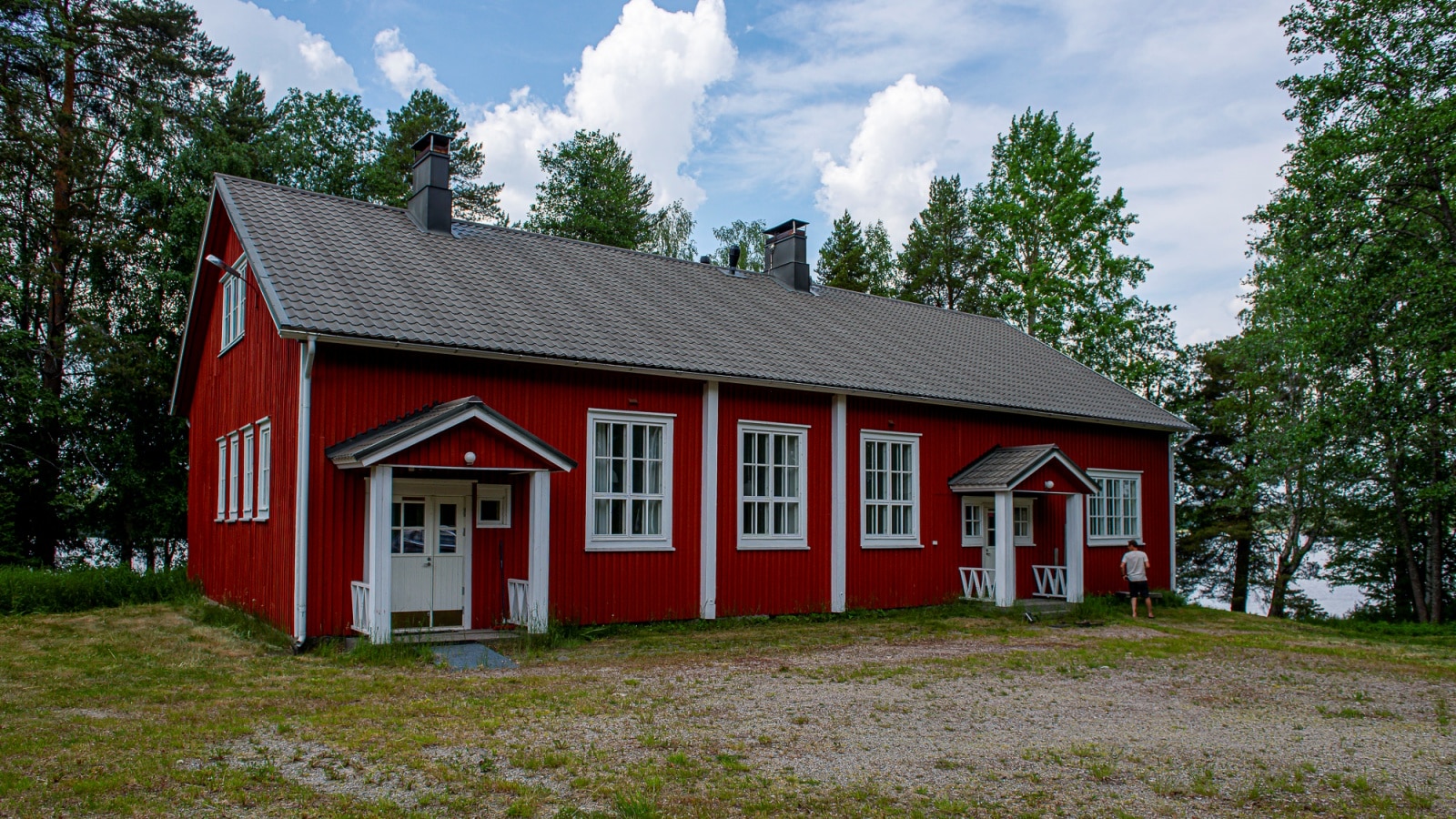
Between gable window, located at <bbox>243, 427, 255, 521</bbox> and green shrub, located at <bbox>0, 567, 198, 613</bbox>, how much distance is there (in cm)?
403

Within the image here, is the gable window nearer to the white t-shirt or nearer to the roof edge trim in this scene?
the roof edge trim

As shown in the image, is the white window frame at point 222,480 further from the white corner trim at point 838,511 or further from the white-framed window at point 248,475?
the white corner trim at point 838,511

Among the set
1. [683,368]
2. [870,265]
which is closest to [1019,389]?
[683,368]

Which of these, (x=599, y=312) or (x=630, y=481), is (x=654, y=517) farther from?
(x=599, y=312)

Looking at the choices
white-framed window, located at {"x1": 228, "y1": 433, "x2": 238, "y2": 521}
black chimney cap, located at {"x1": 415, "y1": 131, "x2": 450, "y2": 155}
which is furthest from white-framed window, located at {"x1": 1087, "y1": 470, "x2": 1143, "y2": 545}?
white-framed window, located at {"x1": 228, "y1": 433, "x2": 238, "y2": 521}

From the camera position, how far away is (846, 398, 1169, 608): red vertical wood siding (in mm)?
17391

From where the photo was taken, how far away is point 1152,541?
22.6 m

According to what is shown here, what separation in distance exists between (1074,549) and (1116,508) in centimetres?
336

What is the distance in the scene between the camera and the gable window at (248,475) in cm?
1480

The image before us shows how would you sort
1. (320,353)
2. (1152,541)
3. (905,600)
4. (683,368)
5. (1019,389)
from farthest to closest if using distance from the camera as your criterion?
(1152,541), (1019,389), (905,600), (683,368), (320,353)

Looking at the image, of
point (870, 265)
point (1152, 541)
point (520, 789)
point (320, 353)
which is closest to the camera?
point (520, 789)

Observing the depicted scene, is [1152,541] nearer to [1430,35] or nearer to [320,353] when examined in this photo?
[1430,35]

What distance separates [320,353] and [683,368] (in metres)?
4.77

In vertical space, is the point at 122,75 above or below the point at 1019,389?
above
